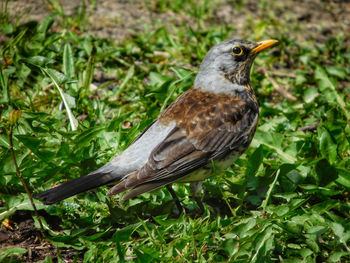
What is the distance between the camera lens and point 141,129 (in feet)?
15.4

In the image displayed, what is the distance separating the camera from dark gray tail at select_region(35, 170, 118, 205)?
3477mm

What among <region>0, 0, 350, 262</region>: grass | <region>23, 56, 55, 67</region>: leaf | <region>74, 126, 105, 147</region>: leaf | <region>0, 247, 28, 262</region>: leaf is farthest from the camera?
<region>23, 56, 55, 67</region>: leaf

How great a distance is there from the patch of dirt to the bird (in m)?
0.28

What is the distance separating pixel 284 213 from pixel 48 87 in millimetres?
3462

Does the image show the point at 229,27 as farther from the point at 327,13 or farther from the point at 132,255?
the point at 132,255

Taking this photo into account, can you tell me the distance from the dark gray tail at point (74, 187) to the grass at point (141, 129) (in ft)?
1.21

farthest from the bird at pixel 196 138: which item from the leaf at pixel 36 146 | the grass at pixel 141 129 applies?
the leaf at pixel 36 146

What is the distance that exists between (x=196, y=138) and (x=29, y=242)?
1.72m

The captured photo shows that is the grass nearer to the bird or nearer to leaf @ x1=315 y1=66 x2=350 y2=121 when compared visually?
leaf @ x1=315 y1=66 x2=350 y2=121

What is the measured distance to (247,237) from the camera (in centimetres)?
344

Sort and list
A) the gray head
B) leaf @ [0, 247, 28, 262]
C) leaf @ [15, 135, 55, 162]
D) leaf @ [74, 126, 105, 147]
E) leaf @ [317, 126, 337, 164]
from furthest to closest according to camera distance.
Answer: the gray head → leaf @ [317, 126, 337, 164] → leaf @ [74, 126, 105, 147] → leaf @ [15, 135, 55, 162] → leaf @ [0, 247, 28, 262]

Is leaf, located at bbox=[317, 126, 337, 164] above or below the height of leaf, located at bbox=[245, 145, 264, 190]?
above

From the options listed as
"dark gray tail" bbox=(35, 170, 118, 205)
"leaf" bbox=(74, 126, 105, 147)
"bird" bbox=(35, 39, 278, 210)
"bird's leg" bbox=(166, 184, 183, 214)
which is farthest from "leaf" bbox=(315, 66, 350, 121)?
"dark gray tail" bbox=(35, 170, 118, 205)

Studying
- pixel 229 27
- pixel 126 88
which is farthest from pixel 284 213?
pixel 229 27
